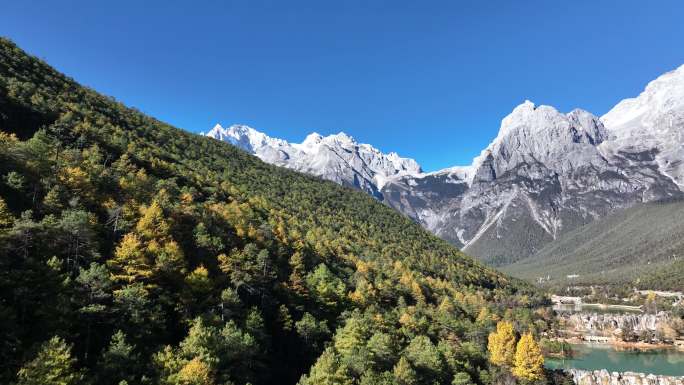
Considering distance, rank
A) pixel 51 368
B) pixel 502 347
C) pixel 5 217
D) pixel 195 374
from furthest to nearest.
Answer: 1. pixel 502 347
2. pixel 5 217
3. pixel 195 374
4. pixel 51 368

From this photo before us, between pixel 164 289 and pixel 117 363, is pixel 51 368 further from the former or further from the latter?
pixel 164 289

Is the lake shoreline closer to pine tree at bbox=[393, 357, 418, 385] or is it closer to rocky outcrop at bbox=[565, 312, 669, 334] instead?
rocky outcrop at bbox=[565, 312, 669, 334]

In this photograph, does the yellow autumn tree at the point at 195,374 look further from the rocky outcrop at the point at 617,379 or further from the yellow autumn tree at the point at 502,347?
the rocky outcrop at the point at 617,379

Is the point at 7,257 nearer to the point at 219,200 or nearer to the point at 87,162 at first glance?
the point at 87,162

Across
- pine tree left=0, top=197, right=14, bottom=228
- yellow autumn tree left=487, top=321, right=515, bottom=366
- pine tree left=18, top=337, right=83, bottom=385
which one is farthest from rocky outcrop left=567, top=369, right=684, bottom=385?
pine tree left=0, top=197, right=14, bottom=228

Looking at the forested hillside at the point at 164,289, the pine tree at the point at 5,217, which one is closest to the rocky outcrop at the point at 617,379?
the forested hillside at the point at 164,289

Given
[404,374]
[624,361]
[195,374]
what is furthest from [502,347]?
[624,361]
